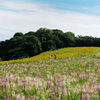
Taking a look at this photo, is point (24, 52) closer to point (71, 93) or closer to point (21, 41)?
point (21, 41)

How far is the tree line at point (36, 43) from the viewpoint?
41.2 m

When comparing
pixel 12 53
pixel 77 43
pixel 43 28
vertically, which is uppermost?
pixel 43 28

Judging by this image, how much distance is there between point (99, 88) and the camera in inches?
190

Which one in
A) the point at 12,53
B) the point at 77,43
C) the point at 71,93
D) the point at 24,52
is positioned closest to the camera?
the point at 71,93

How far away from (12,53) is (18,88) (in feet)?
135

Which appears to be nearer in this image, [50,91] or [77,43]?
[50,91]

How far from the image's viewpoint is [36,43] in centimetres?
4156

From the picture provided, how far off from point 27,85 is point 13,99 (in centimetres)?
82

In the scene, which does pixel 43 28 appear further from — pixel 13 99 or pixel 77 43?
pixel 13 99

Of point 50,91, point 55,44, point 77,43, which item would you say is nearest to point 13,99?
point 50,91

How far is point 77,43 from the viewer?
5366cm

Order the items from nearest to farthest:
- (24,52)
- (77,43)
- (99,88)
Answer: (99,88)
(24,52)
(77,43)

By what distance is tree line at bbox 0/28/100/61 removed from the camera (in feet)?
135

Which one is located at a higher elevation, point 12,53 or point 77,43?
point 77,43
